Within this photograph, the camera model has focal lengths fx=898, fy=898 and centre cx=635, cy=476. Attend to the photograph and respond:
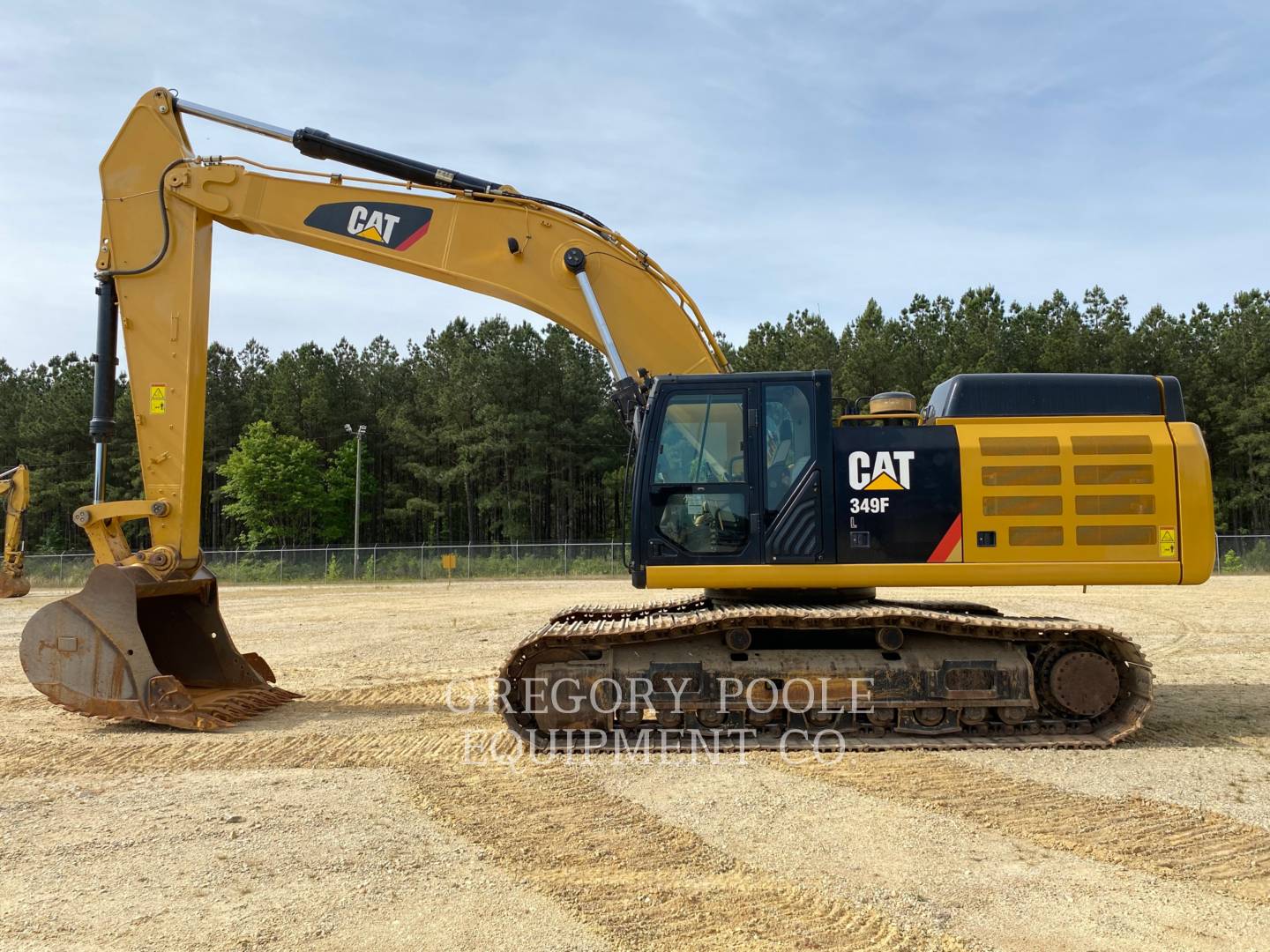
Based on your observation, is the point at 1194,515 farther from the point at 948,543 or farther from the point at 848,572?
the point at 848,572

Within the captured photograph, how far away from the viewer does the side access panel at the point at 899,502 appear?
6992mm

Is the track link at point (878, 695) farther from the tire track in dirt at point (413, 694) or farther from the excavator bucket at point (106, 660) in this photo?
the excavator bucket at point (106, 660)

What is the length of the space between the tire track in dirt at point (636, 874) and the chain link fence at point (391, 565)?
29.5 m

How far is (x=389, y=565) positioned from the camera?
36.1m

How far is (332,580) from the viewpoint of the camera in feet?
115

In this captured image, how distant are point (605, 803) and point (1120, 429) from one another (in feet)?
16.5

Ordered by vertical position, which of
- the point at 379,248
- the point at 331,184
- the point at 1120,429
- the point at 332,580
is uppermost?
the point at 331,184

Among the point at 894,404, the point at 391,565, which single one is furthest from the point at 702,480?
the point at 391,565

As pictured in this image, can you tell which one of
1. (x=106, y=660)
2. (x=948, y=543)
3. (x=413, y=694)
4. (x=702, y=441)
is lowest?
(x=413, y=694)

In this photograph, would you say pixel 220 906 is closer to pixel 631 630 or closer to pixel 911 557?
pixel 631 630

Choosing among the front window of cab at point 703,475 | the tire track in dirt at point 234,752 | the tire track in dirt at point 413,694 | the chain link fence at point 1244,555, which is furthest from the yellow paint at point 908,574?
the chain link fence at point 1244,555

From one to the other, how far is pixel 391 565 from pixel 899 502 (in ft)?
104

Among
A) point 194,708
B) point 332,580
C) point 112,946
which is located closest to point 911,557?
point 112,946

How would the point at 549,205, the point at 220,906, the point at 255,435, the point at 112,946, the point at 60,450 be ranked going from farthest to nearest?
1. the point at 60,450
2. the point at 255,435
3. the point at 549,205
4. the point at 220,906
5. the point at 112,946
